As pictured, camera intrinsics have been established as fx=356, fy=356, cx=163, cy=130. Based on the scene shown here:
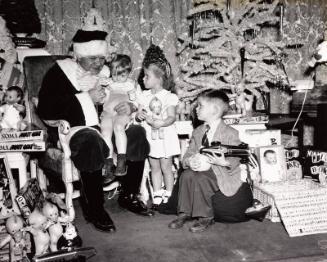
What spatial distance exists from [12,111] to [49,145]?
0.43 metres

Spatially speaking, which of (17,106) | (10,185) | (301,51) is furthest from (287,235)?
(301,51)

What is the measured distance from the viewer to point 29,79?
9.69ft

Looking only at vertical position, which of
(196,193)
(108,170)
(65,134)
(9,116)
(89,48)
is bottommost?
Result: (196,193)

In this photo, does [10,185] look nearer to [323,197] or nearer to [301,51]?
[323,197]

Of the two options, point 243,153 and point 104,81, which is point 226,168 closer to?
point 243,153

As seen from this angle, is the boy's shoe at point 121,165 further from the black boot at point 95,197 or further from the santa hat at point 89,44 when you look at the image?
the santa hat at point 89,44

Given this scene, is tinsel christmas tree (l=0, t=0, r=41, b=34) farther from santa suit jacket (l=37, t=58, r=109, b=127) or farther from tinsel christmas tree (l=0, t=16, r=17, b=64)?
santa suit jacket (l=37, t=58, r=109, b=127)

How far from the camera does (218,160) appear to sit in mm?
2309

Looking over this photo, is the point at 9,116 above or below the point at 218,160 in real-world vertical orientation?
above

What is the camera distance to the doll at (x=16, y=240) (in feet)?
6.45

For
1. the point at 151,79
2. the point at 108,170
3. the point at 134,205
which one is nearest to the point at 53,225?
the point at 108,170

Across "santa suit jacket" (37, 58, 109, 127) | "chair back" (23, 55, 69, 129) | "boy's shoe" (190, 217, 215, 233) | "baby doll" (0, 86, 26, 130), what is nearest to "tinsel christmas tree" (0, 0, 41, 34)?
"chair back" (23, 55, 69, 129)

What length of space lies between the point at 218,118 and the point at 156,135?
526 mm

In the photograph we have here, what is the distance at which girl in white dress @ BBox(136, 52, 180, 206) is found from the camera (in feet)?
9.05
